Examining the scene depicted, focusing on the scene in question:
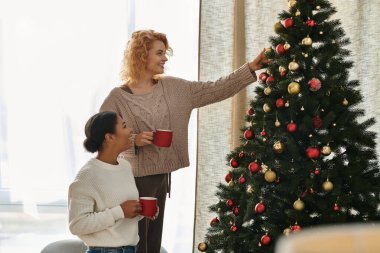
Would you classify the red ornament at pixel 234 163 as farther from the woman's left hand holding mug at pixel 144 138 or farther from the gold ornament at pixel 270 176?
the woman's left hand holding mug at pixel 144 138

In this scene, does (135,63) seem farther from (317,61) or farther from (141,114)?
(317,61)

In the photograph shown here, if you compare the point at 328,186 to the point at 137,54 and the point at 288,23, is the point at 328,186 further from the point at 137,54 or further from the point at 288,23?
the point at 137,54

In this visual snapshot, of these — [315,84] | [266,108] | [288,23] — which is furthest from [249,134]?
[288,23]

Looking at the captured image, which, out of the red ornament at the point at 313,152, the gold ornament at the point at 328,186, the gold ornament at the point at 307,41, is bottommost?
the gold ornament at the point at 328,186

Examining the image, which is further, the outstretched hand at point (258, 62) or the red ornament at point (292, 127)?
the outstretched hand at point (258, 62)

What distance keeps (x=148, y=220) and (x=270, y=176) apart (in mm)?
944

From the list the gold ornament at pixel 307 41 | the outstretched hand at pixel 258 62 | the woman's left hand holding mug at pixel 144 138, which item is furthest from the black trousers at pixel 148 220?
the gold ornament at pixel 307 41

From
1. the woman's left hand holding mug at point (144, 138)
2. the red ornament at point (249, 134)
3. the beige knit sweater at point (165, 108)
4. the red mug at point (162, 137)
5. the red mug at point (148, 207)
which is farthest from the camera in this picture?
the beige knit sweater at point (165, 108)

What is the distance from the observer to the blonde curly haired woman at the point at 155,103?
12.1ft

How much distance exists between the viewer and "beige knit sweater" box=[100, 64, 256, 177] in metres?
3.68

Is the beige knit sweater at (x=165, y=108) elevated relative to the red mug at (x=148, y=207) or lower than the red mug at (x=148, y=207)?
elevated

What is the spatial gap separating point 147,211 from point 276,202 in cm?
55

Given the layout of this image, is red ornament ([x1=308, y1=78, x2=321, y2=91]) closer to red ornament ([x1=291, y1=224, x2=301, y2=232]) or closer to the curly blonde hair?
red ornament ([x1=291, y1=224, x2=301, y2=232])

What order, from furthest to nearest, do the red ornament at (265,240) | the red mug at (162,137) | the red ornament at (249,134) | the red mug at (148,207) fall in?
1. the red mug at (162,137)
2. the red ornament at (249,134)
3. the red ornament at (265,240)
4. the red mug at (148,207)
